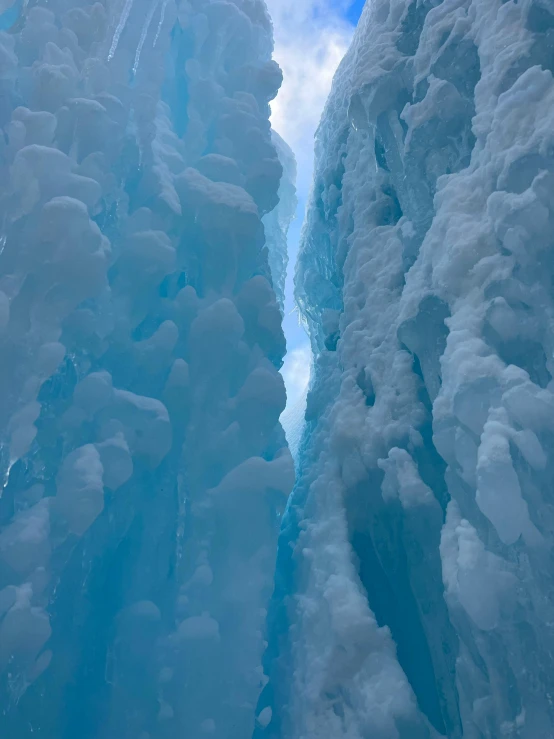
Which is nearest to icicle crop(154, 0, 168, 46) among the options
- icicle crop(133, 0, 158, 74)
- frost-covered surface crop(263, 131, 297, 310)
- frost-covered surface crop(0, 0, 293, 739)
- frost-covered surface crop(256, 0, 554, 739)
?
icicle crop(133, 0, 158, 74)

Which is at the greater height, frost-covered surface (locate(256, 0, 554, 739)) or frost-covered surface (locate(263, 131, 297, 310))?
frost-covered surface (locate(263, 131, 297, 310))

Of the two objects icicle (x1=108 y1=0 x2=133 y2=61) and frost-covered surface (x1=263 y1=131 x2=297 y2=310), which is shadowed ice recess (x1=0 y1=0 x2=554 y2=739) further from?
frost-covered surface (x1=263 y1=131 x2=297 y2=310)

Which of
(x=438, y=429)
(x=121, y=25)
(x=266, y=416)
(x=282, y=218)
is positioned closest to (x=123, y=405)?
(x=266, y=416)

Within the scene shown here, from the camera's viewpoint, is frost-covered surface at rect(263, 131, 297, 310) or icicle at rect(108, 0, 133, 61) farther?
frost-covered surface at rect(263, 131, 297, 310)

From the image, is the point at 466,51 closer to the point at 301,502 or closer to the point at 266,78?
the point at 266,78

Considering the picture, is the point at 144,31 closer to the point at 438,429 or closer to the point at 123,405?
the point at 123,405

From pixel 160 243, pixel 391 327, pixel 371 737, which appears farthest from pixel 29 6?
pixel 371 737
